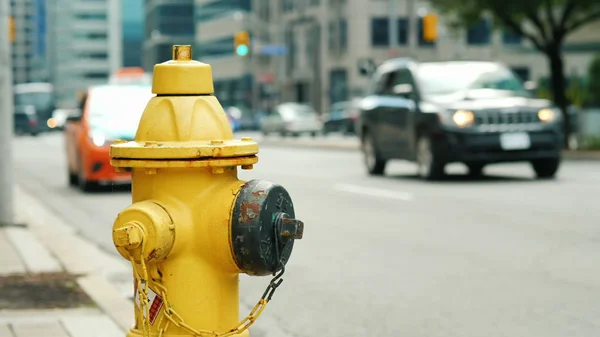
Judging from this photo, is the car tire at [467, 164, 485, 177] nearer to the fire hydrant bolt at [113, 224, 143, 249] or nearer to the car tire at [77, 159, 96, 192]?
the car tire at [77, 159, 96, 192]

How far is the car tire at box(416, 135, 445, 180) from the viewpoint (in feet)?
53.6

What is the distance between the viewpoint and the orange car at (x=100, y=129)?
55.2 feet

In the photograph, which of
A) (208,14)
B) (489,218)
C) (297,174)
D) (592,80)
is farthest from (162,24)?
(489,218)

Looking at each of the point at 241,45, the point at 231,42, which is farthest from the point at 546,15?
the point at 231,42

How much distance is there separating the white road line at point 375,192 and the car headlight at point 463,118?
1.48m

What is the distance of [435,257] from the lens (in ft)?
28.8

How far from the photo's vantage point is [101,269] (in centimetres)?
847

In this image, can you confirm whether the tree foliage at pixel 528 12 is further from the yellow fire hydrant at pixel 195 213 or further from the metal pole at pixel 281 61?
the metal pole at pixel 281 61

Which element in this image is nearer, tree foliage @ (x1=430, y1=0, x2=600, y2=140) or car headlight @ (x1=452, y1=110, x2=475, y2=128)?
car headlight @ (x1=452, y1=110, x2=475, y2=128)

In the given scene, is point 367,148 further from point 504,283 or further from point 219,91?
point 219,91

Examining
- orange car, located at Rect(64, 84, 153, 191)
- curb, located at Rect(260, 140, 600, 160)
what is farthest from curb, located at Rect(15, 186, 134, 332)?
curb, located at Rect(260, 140, 600, 160)

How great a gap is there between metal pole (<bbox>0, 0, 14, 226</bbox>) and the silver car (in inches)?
1598

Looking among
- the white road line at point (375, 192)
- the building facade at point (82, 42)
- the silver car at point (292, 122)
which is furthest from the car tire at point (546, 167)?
the building facade at point (82, 42)

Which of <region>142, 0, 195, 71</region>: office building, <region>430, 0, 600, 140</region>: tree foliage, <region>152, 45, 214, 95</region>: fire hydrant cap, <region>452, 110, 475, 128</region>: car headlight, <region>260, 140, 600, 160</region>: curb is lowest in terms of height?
<region>260, 140, 600, 160</region>: curb
